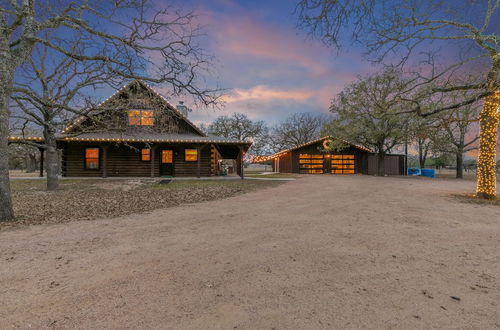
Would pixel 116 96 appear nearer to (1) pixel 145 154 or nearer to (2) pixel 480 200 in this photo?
(1) pixel 145 154

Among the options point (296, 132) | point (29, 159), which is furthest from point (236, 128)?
point (29, 159)

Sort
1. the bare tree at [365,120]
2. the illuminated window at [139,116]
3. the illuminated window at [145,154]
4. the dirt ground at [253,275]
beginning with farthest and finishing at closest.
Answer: the bare tree at [365,120], the illuminated window at [145,154], the illuminated window at [139,116], the dirt ground at [253,275]

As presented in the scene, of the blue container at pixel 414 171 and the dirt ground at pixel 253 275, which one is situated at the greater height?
the blue container at pixel 414 171

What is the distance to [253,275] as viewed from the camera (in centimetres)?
266

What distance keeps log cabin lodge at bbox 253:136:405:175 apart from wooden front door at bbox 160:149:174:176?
1647 centimetres

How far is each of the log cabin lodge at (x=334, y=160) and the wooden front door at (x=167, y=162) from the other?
1647cm

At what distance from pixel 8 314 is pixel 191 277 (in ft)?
5.20

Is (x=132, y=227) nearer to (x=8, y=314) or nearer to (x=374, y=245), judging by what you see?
(x=8, y=314)

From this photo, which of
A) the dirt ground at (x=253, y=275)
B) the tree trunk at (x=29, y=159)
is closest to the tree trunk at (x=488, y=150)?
the dirt ground at (x=253, y=275)

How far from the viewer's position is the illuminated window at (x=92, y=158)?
17.1 meters

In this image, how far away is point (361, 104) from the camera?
2409 centimetres

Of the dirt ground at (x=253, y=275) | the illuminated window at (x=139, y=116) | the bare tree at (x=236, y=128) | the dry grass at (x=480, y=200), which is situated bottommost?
the dry grass at (x=480, y=200)

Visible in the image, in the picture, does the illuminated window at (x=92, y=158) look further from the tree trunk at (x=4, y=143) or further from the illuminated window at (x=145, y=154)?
the tree trunk at (x=4, y=143)

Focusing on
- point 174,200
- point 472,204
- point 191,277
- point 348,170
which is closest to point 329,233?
point 191,277
